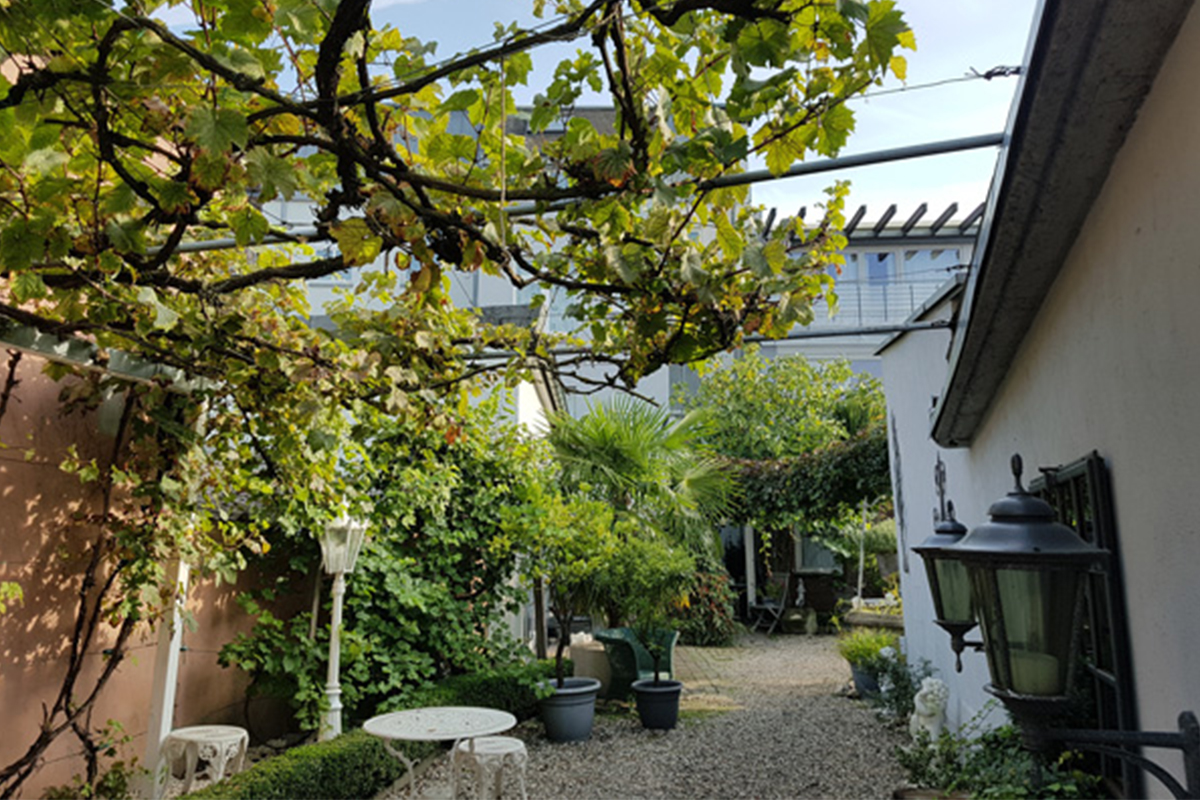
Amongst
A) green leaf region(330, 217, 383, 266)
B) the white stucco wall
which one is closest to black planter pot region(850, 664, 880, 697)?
the white stucco wall

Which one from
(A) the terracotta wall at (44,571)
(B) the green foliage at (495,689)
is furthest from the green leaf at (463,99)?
(B) the green foliage at (495,689)

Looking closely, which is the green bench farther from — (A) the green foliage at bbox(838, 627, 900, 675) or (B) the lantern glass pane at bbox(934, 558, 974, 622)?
(B) the lantern glass pane at bbox(934, 558, 974, 622)

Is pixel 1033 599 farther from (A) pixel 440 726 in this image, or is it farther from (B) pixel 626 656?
(B) pixel 626 656

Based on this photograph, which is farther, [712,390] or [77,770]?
[712,390]

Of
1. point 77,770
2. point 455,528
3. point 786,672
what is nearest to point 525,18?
point 77,770

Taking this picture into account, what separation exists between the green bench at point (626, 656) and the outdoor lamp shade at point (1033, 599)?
6.71m

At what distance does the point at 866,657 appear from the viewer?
8.27 metres

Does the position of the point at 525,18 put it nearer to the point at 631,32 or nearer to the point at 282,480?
the point at 631,32

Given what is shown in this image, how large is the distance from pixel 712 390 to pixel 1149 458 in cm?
1462

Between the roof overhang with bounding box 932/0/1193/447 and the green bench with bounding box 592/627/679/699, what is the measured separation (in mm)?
5971

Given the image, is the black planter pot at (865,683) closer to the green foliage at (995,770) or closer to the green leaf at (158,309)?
the green foliage at (995,770)

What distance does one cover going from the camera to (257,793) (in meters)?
4.18

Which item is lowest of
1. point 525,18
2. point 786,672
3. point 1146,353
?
point 786,672

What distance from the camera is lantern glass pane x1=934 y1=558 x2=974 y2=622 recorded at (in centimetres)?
250
